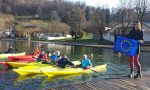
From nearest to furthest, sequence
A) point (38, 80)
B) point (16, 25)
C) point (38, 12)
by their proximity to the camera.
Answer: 1. point (38, 80)
2. point (16, 25)
3. point (38, 12)

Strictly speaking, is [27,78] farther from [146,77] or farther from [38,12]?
[38,12]

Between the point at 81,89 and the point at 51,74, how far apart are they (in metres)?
9.88

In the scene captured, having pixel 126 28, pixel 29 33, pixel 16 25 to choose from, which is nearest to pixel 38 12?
pixel 16 25

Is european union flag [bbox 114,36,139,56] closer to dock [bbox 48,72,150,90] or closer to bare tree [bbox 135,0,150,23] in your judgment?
dock [bbox 48,72,150,90]

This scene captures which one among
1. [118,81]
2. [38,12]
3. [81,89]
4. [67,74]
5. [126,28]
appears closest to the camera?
[81,89]

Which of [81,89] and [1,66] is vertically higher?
[81,89]

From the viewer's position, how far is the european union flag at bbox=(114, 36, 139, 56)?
1177cm

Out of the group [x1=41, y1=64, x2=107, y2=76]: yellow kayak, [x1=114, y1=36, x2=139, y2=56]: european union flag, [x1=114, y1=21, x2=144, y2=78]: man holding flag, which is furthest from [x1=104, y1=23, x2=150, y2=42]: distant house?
[x1=114, y1=21, x2=144, y2=78]: man holding flag

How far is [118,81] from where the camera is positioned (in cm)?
1174

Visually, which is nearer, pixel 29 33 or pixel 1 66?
pixel 1 66

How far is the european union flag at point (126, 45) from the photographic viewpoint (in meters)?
11.8

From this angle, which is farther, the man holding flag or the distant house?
the distant house

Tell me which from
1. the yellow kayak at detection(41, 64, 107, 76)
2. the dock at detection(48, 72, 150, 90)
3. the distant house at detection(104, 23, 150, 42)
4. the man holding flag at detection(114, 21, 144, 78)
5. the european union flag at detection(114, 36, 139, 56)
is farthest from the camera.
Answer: the distant house at detection(104, 23, 150, 42)

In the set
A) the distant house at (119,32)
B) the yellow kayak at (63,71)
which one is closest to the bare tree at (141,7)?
the distant house at (119,32)
